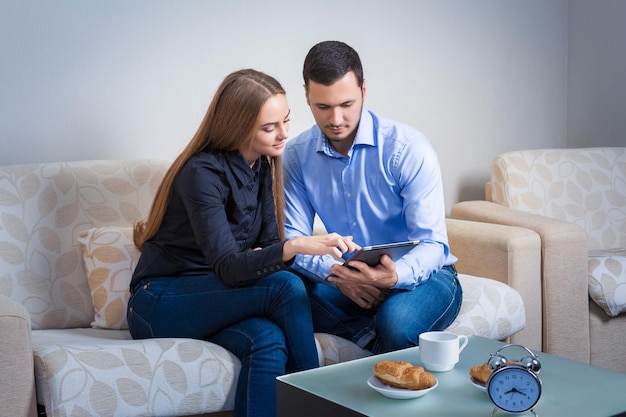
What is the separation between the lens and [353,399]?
159cm

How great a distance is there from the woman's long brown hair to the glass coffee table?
72cm

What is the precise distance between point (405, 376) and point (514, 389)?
21 cm

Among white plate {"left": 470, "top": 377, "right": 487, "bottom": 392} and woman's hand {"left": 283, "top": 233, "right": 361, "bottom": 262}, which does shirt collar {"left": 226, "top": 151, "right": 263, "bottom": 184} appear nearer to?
woman's hand {"left": 283, "top": 233, "right": 361, "bottom": 262}

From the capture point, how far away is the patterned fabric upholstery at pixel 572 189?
3262 millimetres

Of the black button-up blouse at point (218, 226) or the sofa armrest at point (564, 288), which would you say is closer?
the black button-up blouse at point (218, 226)

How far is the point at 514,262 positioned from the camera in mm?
2672

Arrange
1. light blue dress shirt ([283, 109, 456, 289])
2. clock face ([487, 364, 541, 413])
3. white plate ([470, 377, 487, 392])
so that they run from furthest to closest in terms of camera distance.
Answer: light blue dress shirt ([283, 109, 456, 289]), white plate ([470, 377, 487, 392]), clock face ([487, 364, 541, 413])

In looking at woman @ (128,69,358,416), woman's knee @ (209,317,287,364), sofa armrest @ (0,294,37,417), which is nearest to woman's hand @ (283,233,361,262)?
woman @ (128,69,358,416)

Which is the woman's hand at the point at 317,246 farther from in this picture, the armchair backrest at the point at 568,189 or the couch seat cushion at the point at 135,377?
the armchair backrest at the point at 568,189

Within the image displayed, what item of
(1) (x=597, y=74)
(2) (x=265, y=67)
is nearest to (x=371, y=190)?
(2) (x=265, y=67)

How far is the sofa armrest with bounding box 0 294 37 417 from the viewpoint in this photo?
5.94 feet

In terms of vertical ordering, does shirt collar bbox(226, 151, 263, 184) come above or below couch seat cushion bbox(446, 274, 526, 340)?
above

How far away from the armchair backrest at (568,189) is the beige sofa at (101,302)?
1.30ft

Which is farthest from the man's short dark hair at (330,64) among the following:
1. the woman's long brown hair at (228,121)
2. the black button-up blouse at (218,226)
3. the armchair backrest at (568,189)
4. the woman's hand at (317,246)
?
the armchair backrest at (568,189)
